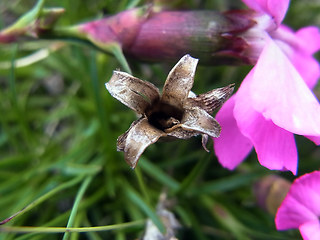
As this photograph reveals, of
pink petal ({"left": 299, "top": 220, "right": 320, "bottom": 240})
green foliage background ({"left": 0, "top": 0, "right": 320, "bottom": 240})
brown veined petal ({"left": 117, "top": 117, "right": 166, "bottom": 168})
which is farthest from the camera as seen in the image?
green foliage background ({"left": 0, "top": 0, "right": 320, "bottom": 240})

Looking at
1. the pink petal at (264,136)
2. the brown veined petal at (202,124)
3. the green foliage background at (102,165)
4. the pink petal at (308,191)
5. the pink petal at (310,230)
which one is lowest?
the green foliage background at (102,165)

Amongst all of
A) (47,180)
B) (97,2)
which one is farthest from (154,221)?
(97,2)

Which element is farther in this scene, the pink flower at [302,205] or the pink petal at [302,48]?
the pink petal at [302,48]

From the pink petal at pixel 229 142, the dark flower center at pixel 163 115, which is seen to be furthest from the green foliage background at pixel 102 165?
the dark flower center at pixel 163 115

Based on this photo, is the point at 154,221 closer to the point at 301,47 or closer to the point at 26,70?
the point at 301,47

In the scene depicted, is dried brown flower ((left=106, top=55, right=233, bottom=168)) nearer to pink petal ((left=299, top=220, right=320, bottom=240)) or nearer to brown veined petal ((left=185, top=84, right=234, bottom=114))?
brown veined petal ((left=185, top=84, right=234, bottom=114))

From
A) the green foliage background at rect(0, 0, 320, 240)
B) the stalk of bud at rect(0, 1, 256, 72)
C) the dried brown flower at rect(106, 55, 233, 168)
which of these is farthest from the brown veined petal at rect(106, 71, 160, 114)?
the green foliage background at rect(0, 0, 320, 240)

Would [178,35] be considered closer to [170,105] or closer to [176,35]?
[176,35]

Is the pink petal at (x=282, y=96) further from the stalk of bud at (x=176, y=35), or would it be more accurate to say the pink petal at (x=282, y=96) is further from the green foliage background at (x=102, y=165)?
the green foliage background at (x=102, y=165)
